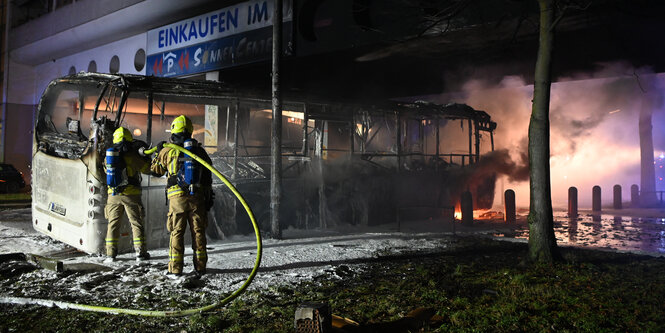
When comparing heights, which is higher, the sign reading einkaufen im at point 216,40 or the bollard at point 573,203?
the sign reading einkaufen im at point 216,40

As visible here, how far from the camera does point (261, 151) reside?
13500mm

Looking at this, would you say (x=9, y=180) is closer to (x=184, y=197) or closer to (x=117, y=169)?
(x=117, y=169)

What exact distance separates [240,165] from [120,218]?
3826 millimetres

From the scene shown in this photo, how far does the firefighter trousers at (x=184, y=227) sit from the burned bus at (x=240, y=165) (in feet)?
5.00

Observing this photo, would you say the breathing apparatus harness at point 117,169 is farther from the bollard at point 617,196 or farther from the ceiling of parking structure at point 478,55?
the bollard at point 617,196

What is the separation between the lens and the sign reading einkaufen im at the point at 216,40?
488 inches

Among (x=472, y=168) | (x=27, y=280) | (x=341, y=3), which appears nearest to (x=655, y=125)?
(x=472, y=168)

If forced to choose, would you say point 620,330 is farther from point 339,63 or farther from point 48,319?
point 339,63

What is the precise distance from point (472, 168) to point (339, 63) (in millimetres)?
6580

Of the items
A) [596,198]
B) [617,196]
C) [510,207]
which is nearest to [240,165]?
[510,207]

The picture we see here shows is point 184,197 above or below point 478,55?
below

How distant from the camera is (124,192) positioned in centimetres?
588

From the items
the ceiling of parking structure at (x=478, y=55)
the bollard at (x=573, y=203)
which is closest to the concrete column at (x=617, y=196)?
the bollard at (x=573, y=203)

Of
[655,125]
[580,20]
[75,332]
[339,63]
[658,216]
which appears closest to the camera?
[75,332]
